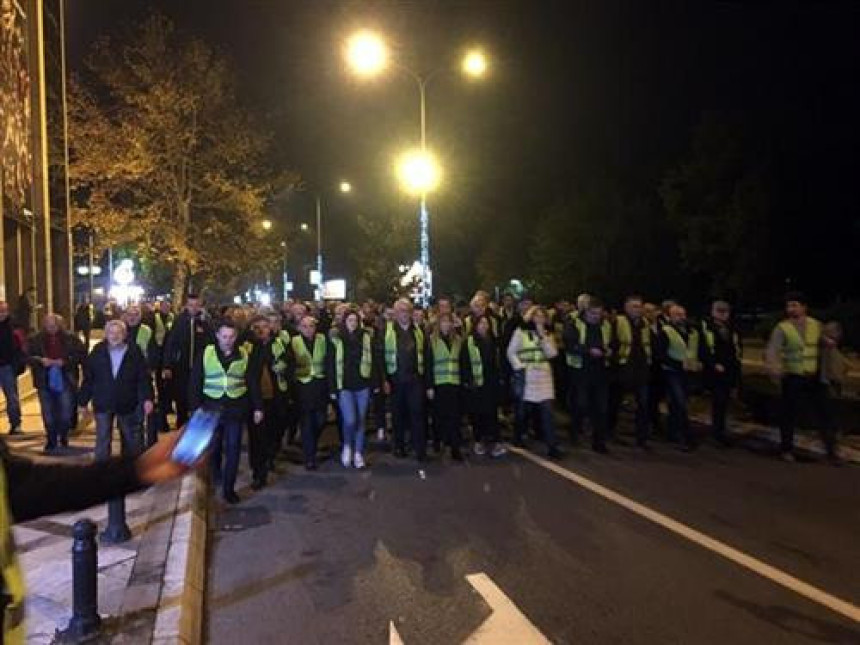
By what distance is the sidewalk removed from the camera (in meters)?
5.68

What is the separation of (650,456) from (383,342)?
367cm

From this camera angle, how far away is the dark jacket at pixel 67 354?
12195 millimetres

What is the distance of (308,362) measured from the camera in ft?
37.6

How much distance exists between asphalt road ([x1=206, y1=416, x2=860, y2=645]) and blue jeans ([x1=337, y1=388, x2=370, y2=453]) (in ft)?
1.79

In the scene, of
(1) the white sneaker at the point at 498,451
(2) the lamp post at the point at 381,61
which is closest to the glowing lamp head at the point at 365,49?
(2) the lamp post at the point at 381,61

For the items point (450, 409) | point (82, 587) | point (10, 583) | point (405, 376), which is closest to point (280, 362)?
point (405, 376)

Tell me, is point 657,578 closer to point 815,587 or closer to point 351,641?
point 815,587

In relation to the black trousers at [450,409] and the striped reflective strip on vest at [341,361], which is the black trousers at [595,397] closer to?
the black trousers at [450,409]

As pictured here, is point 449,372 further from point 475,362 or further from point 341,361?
point 341,361

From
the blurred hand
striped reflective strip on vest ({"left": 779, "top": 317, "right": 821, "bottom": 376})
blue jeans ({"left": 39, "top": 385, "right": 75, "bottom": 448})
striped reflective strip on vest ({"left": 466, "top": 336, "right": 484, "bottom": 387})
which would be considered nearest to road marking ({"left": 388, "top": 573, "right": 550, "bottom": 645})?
the blurred hand

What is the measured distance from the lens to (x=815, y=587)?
20.9 feet

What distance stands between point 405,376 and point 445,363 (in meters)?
0.54

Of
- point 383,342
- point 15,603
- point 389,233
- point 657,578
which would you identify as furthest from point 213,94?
point 15,603

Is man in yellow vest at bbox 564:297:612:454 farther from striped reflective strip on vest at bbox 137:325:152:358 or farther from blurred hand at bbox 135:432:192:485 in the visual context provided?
blurred hand at bbox 135:432:192:485
